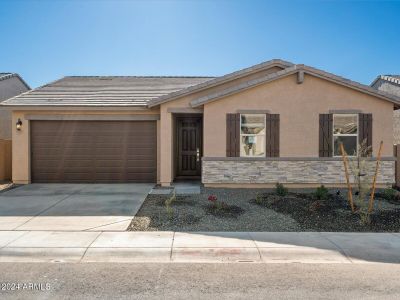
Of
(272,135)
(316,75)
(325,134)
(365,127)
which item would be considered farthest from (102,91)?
(365,127)

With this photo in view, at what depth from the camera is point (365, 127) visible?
10547mm

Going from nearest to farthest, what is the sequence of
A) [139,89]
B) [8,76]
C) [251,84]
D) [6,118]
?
[251,84] → [139,89] → [6,118] → [8,76]

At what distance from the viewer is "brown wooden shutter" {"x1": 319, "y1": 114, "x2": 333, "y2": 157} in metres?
10.6

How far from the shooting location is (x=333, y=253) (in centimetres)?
505

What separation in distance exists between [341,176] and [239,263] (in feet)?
24.3

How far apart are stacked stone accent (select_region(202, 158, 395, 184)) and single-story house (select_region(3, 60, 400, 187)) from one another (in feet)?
0.12

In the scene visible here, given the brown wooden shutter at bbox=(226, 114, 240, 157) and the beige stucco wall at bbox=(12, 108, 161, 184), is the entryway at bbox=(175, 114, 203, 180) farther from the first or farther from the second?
the brown wooden shutter at bbox=(226, 114, 240, 157)

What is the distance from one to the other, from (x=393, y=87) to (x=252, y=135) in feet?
43.4

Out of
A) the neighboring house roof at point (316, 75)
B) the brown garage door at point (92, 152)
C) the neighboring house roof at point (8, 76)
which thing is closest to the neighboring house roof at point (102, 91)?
the brown garage door at point (92, 152)

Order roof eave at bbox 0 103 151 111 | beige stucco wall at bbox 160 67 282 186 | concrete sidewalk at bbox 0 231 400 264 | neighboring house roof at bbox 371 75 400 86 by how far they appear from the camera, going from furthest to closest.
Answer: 1. neighboring house roof at bbox 371 75 400 86
2. roof eave at bbox 0 103 151 111
3. beige stucco wall at bbox 160 67 282 186
4. concrete sidewalk at bbox 0 231 400 264

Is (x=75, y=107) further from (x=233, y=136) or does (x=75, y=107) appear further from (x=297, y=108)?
(x=297, y=108)

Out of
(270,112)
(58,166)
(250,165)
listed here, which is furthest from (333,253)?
(58,166)

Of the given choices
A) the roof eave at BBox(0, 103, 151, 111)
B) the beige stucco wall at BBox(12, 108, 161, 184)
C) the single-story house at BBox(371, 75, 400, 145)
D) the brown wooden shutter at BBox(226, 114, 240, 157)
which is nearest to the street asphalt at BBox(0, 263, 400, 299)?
the brown wooden shutter at BBox(226, 114, 240, 157)

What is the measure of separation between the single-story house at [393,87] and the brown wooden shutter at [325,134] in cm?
811
